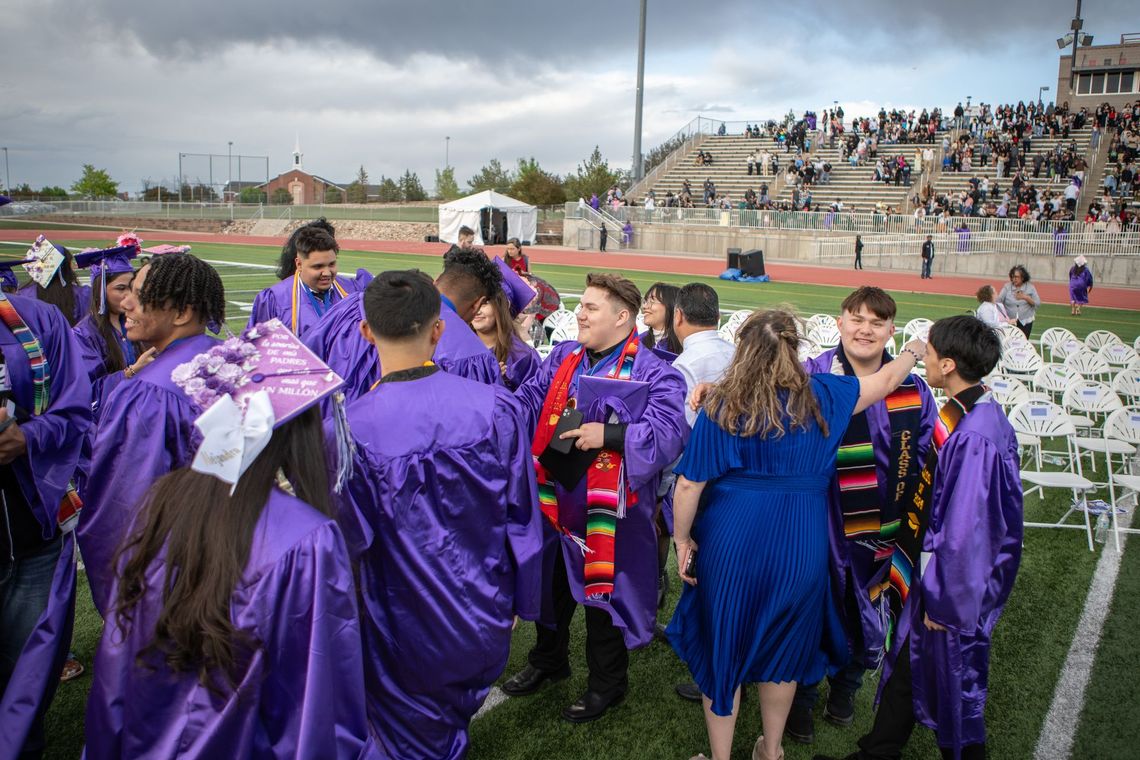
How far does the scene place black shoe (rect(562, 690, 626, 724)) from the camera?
12.5 ft

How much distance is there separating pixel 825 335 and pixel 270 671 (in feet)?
31.7

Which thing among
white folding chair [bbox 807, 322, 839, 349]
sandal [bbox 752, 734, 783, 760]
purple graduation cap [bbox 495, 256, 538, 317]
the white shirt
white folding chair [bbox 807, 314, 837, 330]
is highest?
purple graduation cap [bbox 495, 256, 538, 317]

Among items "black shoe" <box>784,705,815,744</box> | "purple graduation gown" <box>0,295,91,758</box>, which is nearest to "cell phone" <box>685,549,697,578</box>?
"black shoe" <box>784,705,815,744</box>

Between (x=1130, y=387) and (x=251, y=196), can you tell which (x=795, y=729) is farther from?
(x=251, y=196)

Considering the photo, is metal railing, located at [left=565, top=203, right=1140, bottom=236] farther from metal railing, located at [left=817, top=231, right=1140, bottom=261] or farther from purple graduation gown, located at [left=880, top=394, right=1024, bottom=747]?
purple graduation gown, located at [left=880, top=394, right=1024, bottom=747]

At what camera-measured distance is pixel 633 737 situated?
12.2ft

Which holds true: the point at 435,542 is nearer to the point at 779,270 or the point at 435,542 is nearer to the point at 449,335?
the point at 449,335

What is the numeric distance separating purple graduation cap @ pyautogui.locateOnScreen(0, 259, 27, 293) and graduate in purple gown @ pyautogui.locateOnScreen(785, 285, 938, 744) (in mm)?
3444

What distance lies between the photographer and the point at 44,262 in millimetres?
4555

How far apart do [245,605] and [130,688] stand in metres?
0.40

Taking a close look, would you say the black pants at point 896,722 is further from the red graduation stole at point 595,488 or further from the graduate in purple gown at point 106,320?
the graduate in purple gown at point 106,320

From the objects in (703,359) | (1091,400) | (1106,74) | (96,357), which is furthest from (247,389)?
(1106,74)

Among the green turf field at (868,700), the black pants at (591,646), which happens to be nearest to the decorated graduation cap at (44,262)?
the green turf field at (868,700)

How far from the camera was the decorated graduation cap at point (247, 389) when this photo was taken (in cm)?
161
